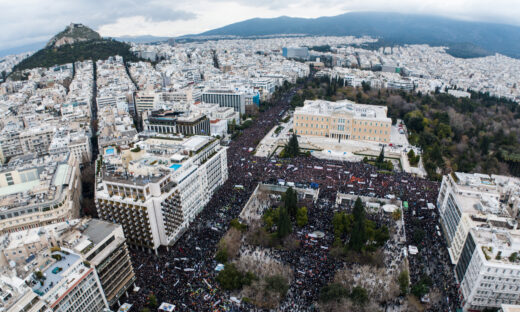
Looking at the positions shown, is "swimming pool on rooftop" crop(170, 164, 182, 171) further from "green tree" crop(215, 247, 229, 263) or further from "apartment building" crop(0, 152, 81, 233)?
"apartment building" crop(0, 152, 81, 233)

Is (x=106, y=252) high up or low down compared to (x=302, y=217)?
up

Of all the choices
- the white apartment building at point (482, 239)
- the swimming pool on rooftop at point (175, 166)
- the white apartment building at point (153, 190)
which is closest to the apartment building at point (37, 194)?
the white apartment building at point (153, 190)

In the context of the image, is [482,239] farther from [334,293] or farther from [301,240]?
[301,240]

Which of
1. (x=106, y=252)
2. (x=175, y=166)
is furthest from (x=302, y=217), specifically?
(x=106, y=252)

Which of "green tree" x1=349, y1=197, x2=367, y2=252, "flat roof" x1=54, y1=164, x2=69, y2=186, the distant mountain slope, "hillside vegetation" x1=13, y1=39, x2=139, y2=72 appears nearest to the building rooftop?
"green tree" x1=349, y1=197, x2=367, y2=252

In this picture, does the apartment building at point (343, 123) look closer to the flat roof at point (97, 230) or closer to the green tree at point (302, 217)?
the green tree at point (302, 217)

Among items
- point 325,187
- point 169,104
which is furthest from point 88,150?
point 325,187
